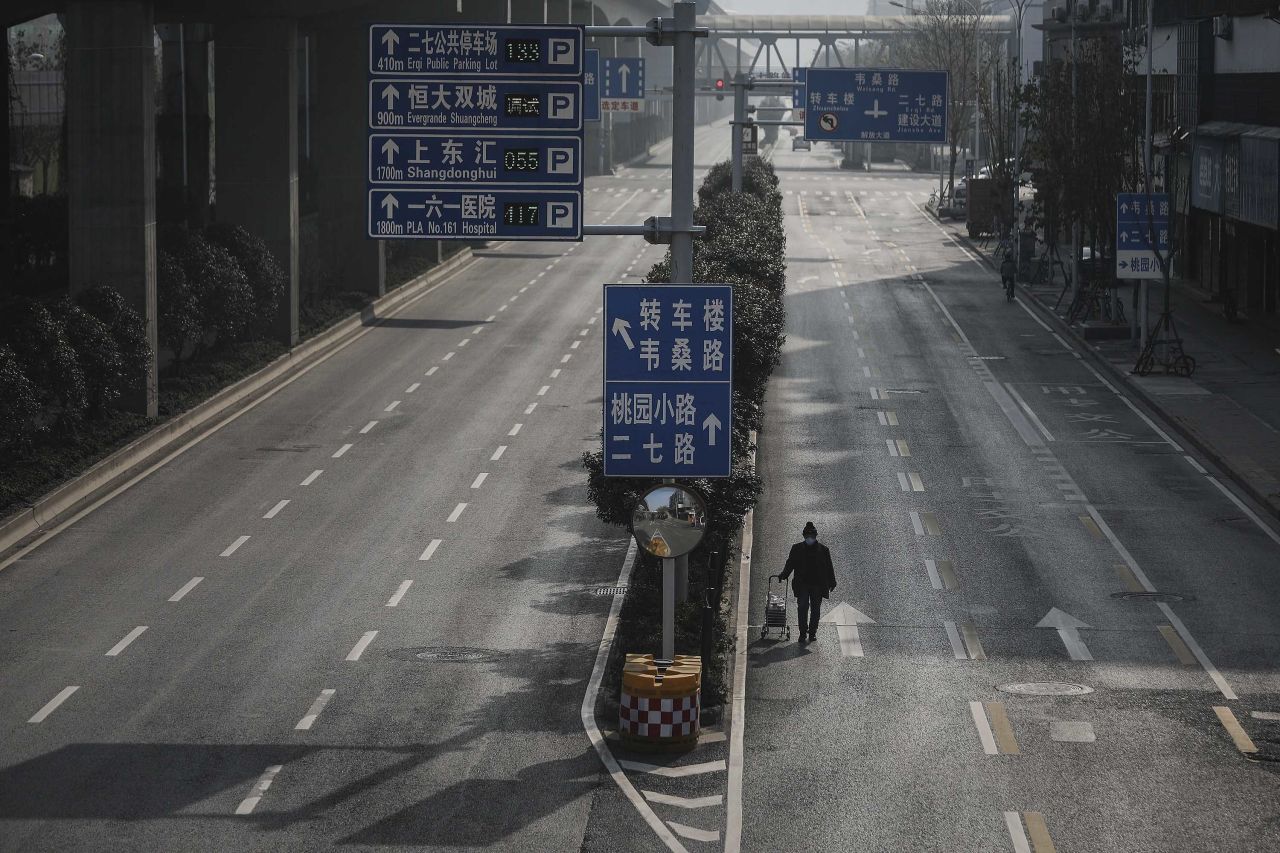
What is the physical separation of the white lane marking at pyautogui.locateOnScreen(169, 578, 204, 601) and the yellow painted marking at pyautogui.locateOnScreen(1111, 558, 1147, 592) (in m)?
15.9

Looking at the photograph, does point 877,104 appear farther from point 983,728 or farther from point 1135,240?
point 983,728

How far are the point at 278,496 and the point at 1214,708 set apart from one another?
20.7 metres

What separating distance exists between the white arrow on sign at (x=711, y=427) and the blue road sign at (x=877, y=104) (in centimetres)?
4735

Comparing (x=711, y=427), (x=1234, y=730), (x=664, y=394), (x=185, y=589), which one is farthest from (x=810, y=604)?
(x=185, y=589)

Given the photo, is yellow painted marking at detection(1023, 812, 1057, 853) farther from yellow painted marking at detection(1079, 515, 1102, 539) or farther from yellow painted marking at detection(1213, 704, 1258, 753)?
yellow painted marking at detection(1079, 515, 1102, 539)

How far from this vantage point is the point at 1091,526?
115 feet

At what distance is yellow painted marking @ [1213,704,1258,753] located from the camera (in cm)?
A: 2228

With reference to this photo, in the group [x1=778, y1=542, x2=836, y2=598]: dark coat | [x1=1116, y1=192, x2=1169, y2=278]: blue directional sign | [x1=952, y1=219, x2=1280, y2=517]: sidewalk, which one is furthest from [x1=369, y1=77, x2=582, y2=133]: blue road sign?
[x1=1116, y1=192, x2=1169, y2=278]: blue directional sign

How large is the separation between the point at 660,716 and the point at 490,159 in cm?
766

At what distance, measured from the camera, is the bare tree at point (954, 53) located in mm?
109375

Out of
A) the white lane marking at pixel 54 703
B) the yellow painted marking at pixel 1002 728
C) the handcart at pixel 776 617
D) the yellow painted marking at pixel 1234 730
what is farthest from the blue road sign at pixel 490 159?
the yellow painted marking at pixel 1234 730

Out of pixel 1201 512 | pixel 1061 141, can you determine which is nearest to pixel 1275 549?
pixel 1201 512

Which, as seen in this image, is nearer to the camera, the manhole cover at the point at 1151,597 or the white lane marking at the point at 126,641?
the white lane marking at the point at 126,641

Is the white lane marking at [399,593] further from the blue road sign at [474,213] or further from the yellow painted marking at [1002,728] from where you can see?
the yellow painted marking at [1002,728]
